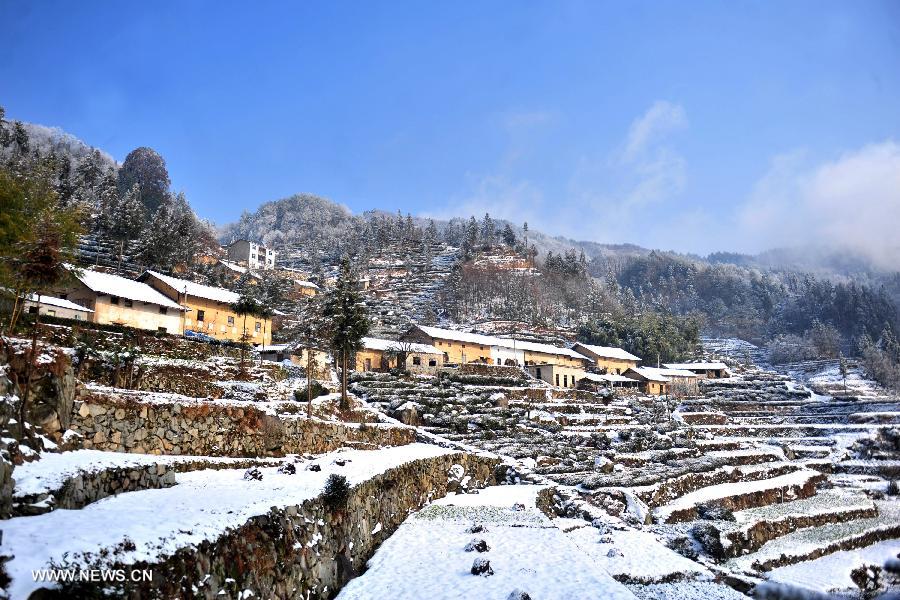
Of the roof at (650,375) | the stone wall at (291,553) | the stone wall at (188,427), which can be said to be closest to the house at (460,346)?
the roof at (650,375)

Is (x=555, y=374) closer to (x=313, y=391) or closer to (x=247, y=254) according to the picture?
(x=313, y=391)

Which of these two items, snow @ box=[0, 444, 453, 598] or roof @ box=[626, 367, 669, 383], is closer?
snow @ box=[0, 444, 453, 598]

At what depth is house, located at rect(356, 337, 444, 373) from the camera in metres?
65.2

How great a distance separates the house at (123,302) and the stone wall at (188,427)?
81.0 ft

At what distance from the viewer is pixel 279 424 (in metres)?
23.4

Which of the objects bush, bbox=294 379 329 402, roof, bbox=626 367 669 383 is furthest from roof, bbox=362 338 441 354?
roof, bbox=626 367 669 383

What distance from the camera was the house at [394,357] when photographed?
65.2 metres

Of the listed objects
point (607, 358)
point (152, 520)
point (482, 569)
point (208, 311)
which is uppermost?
point (208, 311)

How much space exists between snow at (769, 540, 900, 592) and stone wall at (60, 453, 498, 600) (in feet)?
60.6

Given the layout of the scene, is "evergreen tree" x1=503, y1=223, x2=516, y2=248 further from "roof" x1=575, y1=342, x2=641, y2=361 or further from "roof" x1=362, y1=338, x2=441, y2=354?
"roof" x1=362, y1=338, x2=441, y2=354

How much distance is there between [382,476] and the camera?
20062mm

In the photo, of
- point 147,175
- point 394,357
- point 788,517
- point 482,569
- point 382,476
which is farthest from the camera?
point 147,175

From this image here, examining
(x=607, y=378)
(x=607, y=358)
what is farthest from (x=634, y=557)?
(x=607, y=358)

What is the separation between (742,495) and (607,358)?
61.9 meters
